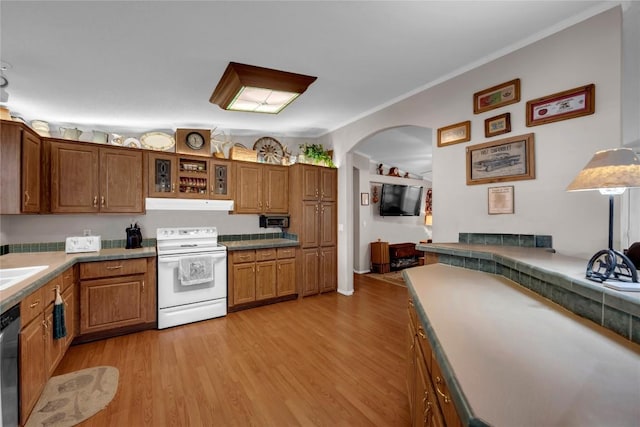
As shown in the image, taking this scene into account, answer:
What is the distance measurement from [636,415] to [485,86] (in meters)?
2.78

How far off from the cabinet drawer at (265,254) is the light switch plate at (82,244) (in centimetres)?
182

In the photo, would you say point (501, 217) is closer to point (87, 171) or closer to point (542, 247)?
point (542, 247)

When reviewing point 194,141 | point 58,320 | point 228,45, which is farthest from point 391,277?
point 58,320

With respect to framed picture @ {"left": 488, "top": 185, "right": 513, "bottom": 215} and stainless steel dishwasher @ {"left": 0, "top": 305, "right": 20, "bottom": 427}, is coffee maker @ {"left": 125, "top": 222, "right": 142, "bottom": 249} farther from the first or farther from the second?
framed picture @ {"left": 488, "top": 185, "right": 513, "bottom": 215}

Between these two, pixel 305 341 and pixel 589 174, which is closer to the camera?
pixel 589 174

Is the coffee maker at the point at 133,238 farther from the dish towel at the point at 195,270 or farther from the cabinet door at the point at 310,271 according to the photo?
the cabinet door at the point at 310,271

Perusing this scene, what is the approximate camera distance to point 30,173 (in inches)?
105

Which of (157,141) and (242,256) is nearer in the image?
(157,141)

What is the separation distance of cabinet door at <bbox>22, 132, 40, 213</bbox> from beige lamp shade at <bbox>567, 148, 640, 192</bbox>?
13.7 ft

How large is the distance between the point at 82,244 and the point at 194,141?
177 cm

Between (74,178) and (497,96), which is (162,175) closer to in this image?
(74,178)

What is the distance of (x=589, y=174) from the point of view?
4.71ft

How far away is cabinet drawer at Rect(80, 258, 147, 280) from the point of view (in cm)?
288

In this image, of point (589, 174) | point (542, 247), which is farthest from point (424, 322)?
point (542, 247)
